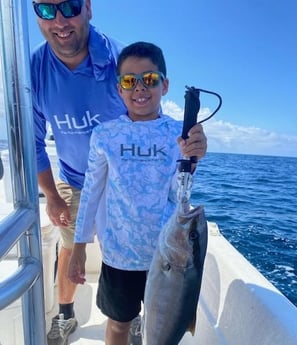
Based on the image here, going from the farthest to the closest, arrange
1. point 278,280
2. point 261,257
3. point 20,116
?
point 261,257
point 278,280
point 20,116

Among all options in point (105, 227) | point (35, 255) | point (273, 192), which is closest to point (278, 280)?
point (105, 227)

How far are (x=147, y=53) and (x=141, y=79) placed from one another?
0.14m

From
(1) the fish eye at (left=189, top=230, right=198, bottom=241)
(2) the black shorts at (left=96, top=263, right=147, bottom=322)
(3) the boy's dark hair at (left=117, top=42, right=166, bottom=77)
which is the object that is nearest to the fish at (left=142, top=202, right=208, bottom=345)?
(1) the fish eye at (left=189, top=230, right=198, bottom=241)

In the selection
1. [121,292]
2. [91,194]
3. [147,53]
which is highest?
[147,53]

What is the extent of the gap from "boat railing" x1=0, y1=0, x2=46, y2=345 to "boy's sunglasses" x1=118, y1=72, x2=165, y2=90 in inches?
25.0

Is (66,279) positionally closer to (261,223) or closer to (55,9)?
(55,9)

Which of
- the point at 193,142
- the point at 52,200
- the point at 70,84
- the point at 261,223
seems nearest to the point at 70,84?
the point at 70,84

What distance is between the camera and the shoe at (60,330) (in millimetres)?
1994

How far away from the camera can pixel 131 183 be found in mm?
1355

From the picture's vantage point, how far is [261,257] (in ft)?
15.7

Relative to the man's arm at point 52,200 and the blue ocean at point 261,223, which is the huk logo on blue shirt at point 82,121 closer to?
the man's arm at point 52,200

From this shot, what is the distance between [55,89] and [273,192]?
11.9 metres

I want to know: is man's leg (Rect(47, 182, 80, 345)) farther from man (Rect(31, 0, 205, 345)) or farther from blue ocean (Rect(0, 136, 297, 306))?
blue ocean (Rect(0, 136, 297, 306))

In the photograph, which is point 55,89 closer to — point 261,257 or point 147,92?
point 147,92
